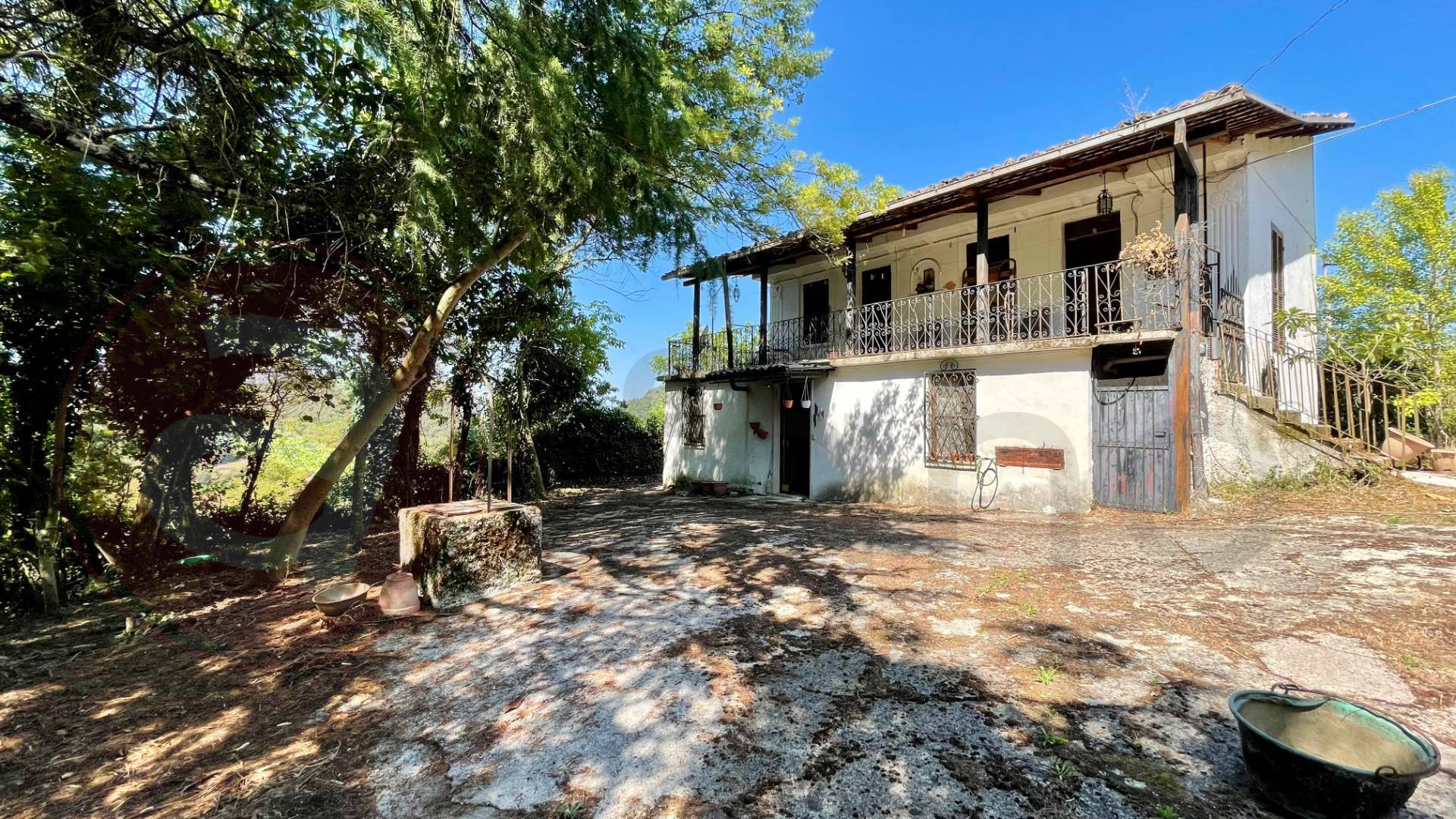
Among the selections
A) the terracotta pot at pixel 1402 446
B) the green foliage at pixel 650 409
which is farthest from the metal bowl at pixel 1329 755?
the green foliage at pixel 650 409

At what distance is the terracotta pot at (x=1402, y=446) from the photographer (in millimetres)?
8430

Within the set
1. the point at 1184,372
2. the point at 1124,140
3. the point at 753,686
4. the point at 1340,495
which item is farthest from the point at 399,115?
the point at 1340,495

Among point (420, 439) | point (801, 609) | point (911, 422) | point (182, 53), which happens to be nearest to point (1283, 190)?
point (911, 422)

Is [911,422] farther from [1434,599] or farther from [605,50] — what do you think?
[605,50]

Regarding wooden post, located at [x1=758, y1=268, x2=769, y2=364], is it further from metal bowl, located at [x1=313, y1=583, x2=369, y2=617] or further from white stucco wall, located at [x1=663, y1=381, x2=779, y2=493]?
metal bowl, located at [x1=313, y1=583, x2=369, y2=617]

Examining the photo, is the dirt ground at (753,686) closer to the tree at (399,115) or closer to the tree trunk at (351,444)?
the tree trunk at (351,444)

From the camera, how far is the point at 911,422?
367 inches

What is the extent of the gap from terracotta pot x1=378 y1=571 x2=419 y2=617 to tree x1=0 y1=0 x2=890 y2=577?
1.82 metres

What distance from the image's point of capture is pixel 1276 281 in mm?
8883

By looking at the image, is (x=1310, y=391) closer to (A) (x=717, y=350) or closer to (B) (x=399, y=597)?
(A) (x=717, y=350)

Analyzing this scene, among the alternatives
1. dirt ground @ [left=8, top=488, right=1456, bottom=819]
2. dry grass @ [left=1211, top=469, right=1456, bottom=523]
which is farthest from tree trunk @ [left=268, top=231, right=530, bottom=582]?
dry grass @ [left=1211, top=469, right=1456, bottom=523]

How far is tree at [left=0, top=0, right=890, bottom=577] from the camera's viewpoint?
325 centimetres

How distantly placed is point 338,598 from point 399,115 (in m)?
3.60

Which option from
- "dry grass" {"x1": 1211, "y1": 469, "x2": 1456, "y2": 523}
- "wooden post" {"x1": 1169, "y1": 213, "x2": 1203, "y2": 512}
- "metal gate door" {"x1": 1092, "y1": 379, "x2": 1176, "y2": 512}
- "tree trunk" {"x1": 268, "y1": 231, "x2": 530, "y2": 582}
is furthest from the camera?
"metal gate door" {"x1": 1092, "y1": 379, "x2": 1176, "y2": 512}
